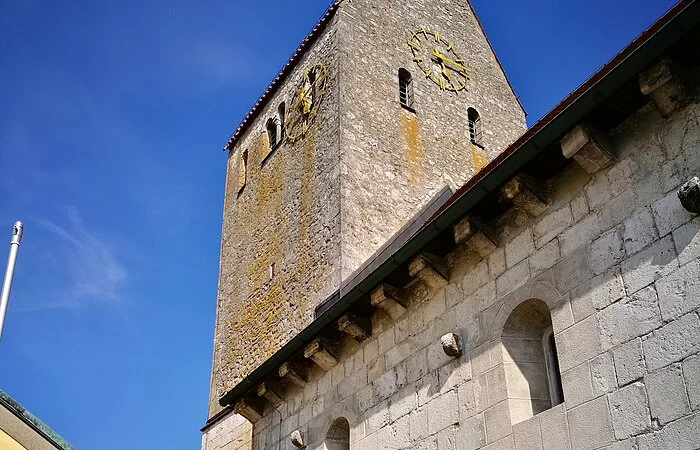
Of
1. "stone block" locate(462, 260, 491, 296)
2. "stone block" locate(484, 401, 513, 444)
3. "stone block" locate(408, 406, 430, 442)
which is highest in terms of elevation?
"stone block" locate(462, 260, 491, 296)

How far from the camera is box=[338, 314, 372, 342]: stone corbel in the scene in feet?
27.5

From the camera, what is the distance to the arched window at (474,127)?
58.3 feet

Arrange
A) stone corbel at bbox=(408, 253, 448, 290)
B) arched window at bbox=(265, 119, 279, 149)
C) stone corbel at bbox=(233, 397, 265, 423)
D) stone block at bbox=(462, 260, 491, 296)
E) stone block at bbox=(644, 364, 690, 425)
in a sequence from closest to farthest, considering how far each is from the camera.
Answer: stone block at bbox=(644, 364, 690, 425), stone block at bbox=(462, 260, 491, 296), stone corbel at bbox=(408, 253, 448, 290), stone corbel at bbox=(233, 397, 265, 423), arched window at bbox=(265, 119, 279, 149)

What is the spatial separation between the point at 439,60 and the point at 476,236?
11852mm

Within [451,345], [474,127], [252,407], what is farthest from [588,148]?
[474,127]

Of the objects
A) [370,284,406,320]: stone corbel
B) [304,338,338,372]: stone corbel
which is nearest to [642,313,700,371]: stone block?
[370,284,406,320]: stone corbel

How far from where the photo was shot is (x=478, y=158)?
17.3 m

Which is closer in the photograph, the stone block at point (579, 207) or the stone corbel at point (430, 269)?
the stone block at point (579, 207)

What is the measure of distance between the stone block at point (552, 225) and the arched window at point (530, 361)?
1.67ft

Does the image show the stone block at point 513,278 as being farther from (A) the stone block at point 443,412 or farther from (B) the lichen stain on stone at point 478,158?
(B) the lichen stain on stone at point 478,158

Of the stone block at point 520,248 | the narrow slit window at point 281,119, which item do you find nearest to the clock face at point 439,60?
the narrow slit window at point 281,119

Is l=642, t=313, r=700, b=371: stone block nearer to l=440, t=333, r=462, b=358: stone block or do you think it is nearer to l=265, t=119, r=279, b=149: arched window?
l=440, t=333, r=462, b=358: stone block

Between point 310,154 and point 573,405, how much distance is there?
10.7 metres

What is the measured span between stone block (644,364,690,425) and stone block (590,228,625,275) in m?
0.91
